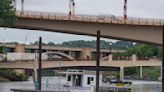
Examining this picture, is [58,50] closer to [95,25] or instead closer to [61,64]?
[61,64]

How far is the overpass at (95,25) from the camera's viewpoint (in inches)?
2243

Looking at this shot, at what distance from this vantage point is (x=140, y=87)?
6994 cm

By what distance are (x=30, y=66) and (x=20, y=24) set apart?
5437cm

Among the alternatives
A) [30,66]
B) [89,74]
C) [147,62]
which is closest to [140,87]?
[89,74]

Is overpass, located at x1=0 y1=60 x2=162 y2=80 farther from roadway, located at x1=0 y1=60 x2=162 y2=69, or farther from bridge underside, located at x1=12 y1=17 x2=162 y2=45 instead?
bridge underside, located at x1=12 y1=17 x2=162 y2=45

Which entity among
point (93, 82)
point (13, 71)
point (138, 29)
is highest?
point (138, 29)

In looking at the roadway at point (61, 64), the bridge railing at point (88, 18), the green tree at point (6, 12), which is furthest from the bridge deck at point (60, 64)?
the green tree at point (6, 12)

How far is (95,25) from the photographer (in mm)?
58125

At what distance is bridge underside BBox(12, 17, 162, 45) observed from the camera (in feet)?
188

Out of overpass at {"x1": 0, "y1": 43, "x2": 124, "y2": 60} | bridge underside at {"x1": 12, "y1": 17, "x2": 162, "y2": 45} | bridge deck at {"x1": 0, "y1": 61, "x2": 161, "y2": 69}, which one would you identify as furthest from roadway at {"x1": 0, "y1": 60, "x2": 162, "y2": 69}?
bridge underside at {"x1": 12, "y1": 17, "x2": 162, "y2": 45}

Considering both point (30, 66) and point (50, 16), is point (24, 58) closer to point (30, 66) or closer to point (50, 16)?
point (30, 66)

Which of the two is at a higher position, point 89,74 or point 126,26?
point 126,26

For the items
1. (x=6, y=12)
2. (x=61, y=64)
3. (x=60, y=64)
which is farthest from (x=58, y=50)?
(x=6, y=12)

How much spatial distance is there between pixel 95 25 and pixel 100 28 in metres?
0.60
